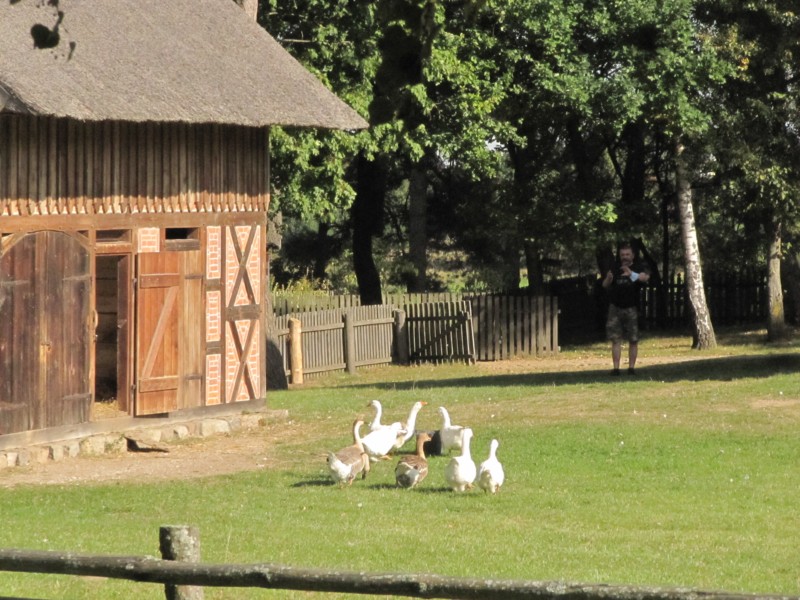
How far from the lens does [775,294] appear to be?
32594 mm

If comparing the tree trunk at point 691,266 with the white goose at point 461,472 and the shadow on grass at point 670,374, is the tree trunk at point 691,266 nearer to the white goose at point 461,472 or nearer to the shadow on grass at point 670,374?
the shadow on grass at point 670,374

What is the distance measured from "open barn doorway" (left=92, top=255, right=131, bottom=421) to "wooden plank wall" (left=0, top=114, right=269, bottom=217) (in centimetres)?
106

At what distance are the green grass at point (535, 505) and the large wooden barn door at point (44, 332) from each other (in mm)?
2020

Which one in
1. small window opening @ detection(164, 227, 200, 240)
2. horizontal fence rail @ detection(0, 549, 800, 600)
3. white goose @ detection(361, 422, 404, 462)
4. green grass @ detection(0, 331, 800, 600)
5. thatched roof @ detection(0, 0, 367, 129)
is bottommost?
green grass @ detection(0, 331, 800, 600)

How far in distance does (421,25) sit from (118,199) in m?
13.4

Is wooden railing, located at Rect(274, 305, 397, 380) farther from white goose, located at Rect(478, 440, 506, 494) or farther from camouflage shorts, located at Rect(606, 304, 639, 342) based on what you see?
white goose, located at Rect(478, 440, 506, 494)

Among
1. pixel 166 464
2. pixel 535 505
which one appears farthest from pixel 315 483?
pixel 166 464

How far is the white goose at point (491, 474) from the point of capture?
12766mm

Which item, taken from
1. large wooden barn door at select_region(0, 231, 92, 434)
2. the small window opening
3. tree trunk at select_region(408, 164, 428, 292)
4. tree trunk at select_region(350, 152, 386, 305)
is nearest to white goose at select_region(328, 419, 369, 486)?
large wooden barn door at select_region(0, 231, 92, 434)

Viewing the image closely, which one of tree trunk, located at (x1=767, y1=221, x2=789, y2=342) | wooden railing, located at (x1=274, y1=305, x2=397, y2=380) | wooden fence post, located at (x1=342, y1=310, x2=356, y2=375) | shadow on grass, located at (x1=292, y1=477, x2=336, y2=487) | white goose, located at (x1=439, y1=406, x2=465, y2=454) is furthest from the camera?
tree trunk, located at (x1=767, y1=221, x2=789, y2=342)

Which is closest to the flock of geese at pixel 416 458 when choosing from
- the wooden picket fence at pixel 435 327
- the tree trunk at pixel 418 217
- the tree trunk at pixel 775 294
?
the wooden picket fence at pixel 435 327

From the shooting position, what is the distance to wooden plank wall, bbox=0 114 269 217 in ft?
53.3

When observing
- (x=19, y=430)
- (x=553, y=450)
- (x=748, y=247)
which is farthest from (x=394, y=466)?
(x=748, y=247)

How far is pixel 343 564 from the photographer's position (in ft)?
32.8
